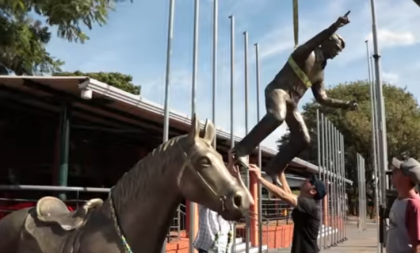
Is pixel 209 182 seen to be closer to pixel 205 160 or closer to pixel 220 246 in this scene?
pixel 205 160

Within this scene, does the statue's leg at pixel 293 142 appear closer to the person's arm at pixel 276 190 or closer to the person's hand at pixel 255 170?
the person's hand at pixel 255 170

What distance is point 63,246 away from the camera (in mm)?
3449

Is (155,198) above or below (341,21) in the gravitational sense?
below

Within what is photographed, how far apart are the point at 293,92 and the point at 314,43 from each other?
36 cm

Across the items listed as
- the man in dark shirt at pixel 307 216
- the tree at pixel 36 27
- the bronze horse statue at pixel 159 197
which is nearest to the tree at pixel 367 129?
the tree at pixel 36 27

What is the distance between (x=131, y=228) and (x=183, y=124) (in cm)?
916

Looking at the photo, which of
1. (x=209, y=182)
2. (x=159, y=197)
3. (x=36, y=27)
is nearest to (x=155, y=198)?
(x=159, y=197)

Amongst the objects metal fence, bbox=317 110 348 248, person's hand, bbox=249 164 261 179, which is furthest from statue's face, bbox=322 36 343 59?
metal fence, bbox=317 110 348 248

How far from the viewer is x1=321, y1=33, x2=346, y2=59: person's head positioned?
3873 millimetres

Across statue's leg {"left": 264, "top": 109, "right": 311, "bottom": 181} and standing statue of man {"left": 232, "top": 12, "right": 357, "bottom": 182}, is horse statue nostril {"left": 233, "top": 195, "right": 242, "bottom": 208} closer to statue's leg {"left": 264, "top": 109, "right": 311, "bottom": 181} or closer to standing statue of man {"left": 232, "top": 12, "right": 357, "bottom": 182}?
standing statue of man {"left": 232, "top": 12, "right": 357, "bottom": 182}

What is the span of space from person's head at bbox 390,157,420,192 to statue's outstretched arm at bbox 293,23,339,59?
144 cm

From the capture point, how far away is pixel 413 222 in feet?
14.6

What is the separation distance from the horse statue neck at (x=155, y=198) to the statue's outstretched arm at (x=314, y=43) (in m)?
1.14

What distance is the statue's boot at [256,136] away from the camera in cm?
366
